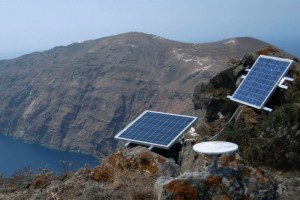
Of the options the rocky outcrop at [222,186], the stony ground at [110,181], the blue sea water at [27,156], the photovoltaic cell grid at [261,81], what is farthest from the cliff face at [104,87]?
the rocky outcrop at [222,186]

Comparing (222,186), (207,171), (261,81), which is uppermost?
(207,171)

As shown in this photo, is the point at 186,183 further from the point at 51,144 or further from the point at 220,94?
the point at 51,144

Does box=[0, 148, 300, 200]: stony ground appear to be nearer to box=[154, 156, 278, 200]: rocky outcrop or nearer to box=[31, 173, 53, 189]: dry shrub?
box=[31, 173, 53, 189]: dry shrub

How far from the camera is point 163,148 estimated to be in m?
13.9

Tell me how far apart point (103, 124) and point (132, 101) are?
9.58m

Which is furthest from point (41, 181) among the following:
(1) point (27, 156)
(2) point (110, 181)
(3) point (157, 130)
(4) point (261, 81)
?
(1) point (27, 156)

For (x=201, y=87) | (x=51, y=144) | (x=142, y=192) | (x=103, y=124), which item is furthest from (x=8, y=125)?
(x=142, y=192)

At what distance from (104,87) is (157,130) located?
354ft

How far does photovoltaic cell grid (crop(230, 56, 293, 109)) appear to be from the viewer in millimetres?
14651

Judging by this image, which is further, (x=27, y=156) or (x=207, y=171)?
(x=27, y=156)

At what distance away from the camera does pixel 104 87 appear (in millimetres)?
122312

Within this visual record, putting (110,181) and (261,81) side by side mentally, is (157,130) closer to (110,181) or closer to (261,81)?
(261,81)

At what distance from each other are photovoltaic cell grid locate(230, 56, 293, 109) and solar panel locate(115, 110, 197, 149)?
6.53ft

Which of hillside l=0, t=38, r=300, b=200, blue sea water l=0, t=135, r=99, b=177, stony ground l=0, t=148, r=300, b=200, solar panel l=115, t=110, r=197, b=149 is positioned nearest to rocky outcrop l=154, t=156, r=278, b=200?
hillside l=0, t=38, r=300, b=200
